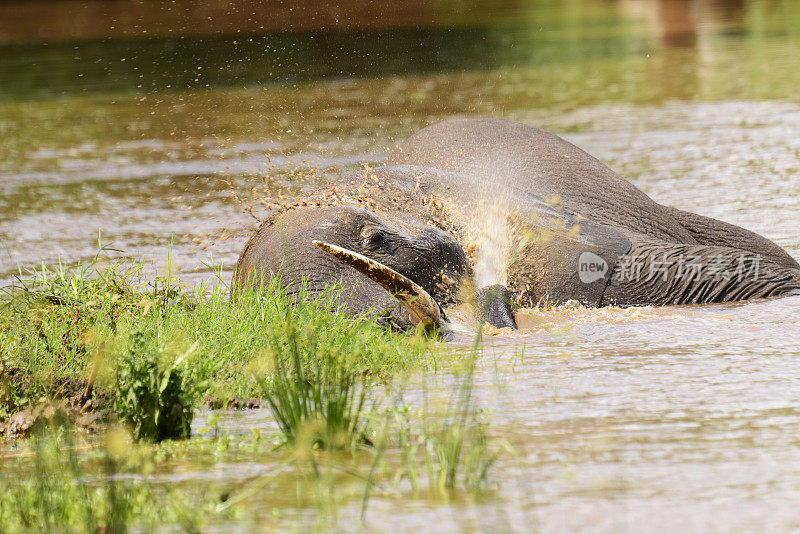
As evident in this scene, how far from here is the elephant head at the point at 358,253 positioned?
602 cm

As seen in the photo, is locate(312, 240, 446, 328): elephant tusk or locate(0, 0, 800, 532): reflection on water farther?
locate(312, 240, 446, 328): elephant tusk

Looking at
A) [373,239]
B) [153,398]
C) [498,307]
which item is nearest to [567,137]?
[373,239]

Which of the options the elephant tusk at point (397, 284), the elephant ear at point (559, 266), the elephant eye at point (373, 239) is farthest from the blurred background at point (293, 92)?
the elephant tusk at point (397, 284)

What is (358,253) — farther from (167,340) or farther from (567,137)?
(567,137)

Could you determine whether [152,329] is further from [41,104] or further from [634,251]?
[41,104]

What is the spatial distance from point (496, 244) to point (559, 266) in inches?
16.8

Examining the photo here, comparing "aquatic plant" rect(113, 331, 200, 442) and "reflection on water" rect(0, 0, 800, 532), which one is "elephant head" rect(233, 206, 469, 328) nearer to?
"reflection on water" rect(0, 0, 800, 532)

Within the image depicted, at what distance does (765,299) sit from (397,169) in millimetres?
2369

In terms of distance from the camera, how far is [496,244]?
23.0 ft

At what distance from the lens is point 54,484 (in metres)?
3.50

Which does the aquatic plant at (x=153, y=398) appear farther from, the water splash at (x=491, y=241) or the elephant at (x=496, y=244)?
the water splash at (x=491, y=241)

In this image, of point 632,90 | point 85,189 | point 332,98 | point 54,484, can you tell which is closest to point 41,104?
point 332,98

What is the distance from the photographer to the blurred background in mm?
10578

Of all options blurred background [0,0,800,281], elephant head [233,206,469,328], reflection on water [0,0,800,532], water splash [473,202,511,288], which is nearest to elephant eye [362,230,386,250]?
elephant head [233,206,469,328]
